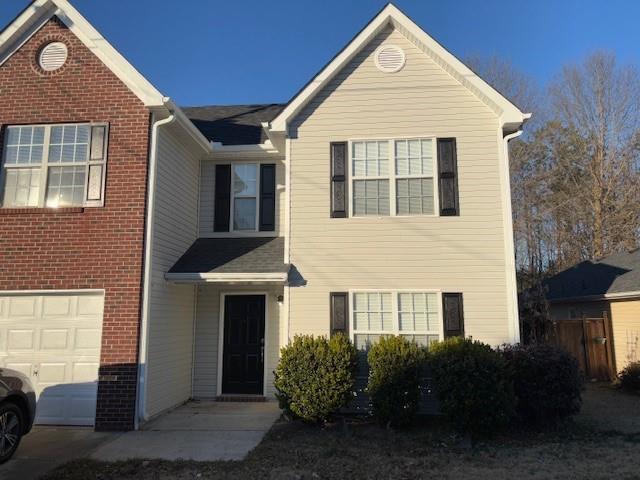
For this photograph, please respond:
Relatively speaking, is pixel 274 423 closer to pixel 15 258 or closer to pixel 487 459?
pixel 487 459

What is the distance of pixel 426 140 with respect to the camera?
374 inches

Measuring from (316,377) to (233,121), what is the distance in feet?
23.8

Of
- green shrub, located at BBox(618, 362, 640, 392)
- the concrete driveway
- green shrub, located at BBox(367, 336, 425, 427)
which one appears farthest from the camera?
green shrub, located at BBox(618, 362, 640, 392)

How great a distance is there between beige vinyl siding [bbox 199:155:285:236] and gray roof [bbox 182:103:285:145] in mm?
534

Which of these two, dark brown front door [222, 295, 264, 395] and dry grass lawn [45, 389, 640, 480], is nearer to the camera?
dry grass lawn [45, 389, 640, 480]

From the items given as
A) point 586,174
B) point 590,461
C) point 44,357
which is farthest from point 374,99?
point 586,174

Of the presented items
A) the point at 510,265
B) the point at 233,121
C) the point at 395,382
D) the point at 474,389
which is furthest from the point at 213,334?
the point at 510,265

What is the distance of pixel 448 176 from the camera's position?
932 centimetres

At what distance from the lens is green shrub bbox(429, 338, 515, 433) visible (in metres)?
7.13

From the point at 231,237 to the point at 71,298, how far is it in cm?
354

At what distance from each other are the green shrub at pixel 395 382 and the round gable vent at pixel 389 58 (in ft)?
17.7

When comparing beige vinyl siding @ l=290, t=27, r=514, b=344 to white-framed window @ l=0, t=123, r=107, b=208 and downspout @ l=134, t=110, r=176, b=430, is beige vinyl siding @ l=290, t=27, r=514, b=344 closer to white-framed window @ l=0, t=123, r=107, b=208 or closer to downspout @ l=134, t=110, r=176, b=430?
downspout @ l=134, t=110, r=176, b=430

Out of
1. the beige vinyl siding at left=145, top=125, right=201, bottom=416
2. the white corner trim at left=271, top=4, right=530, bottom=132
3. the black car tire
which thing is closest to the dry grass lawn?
the black car tire

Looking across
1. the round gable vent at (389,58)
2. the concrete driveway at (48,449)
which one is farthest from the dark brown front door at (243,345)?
the round gable vent at (389,58)
